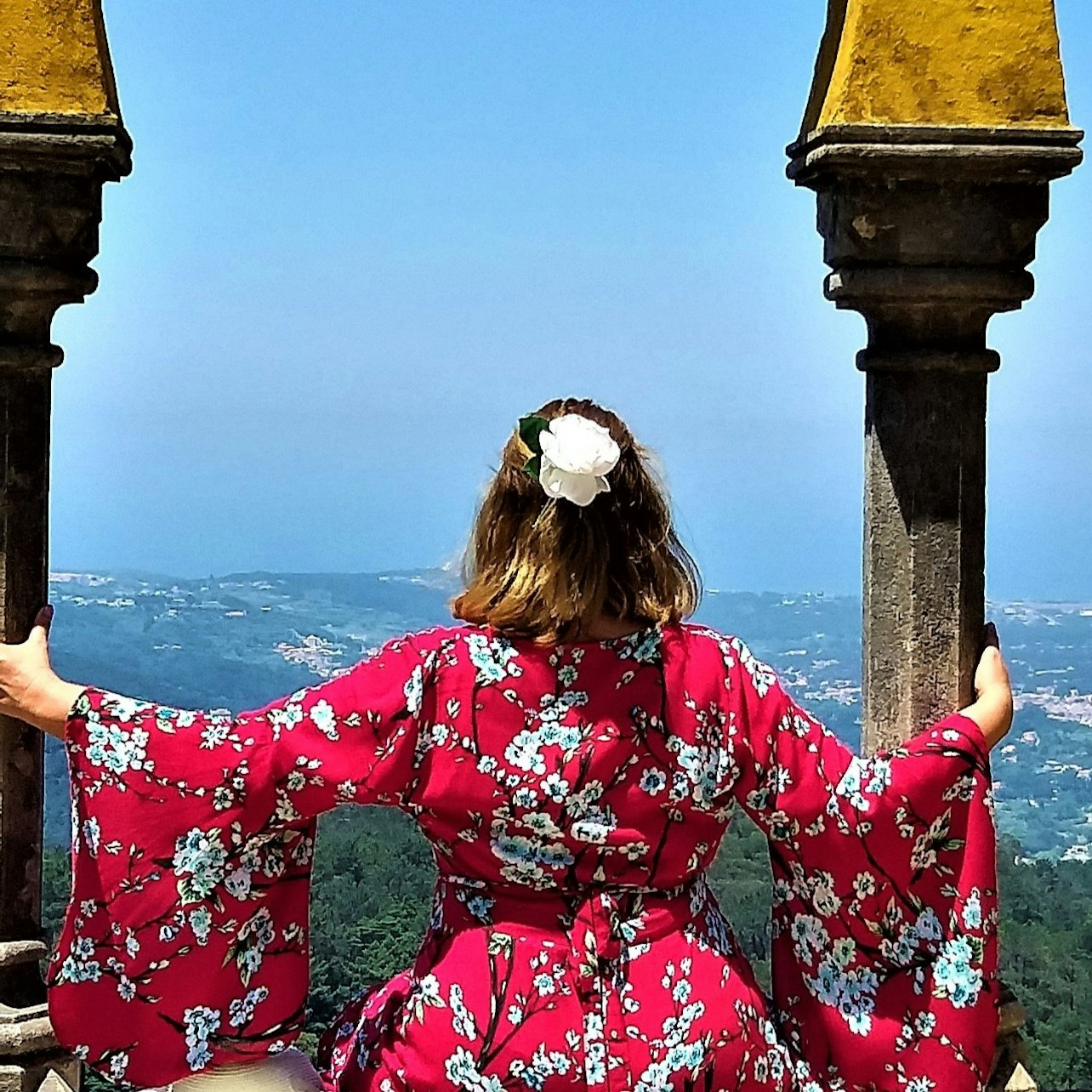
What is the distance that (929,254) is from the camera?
324 centimetres

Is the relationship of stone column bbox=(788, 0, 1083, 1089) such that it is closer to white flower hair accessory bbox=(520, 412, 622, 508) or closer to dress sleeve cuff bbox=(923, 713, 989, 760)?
dress sleeve cuff bbox=(923, 713, 989, 760)

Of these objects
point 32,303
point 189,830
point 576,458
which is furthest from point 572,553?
point 32,303

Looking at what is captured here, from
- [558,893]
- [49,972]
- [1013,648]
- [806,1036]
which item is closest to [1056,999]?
[1013,648]

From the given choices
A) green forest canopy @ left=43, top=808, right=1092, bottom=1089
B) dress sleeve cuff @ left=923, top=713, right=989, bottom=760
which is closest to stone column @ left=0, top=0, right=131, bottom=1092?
green forest canopy @ left=43, top=808, right=1092, bottom=1089

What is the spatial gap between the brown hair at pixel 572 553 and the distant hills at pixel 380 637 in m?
0.80

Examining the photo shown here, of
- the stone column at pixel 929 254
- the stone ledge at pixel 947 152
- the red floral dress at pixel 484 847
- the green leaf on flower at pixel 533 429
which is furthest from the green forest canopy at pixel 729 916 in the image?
the stone ledge at pixel 947 152

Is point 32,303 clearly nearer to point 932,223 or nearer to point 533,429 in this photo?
point 533,429

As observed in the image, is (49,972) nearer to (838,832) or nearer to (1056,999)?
(838,832)

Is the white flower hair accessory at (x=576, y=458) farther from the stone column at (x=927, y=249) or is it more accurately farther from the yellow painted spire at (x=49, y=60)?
the yellow painted spire at (x=49, y=60)

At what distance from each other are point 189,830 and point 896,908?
120 centimetres

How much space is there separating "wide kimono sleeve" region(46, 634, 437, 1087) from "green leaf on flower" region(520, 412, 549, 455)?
380 millimetres

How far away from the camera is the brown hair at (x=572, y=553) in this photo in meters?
2.87

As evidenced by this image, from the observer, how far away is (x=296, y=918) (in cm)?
304

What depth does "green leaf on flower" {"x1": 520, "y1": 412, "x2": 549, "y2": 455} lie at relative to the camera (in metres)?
2.82
